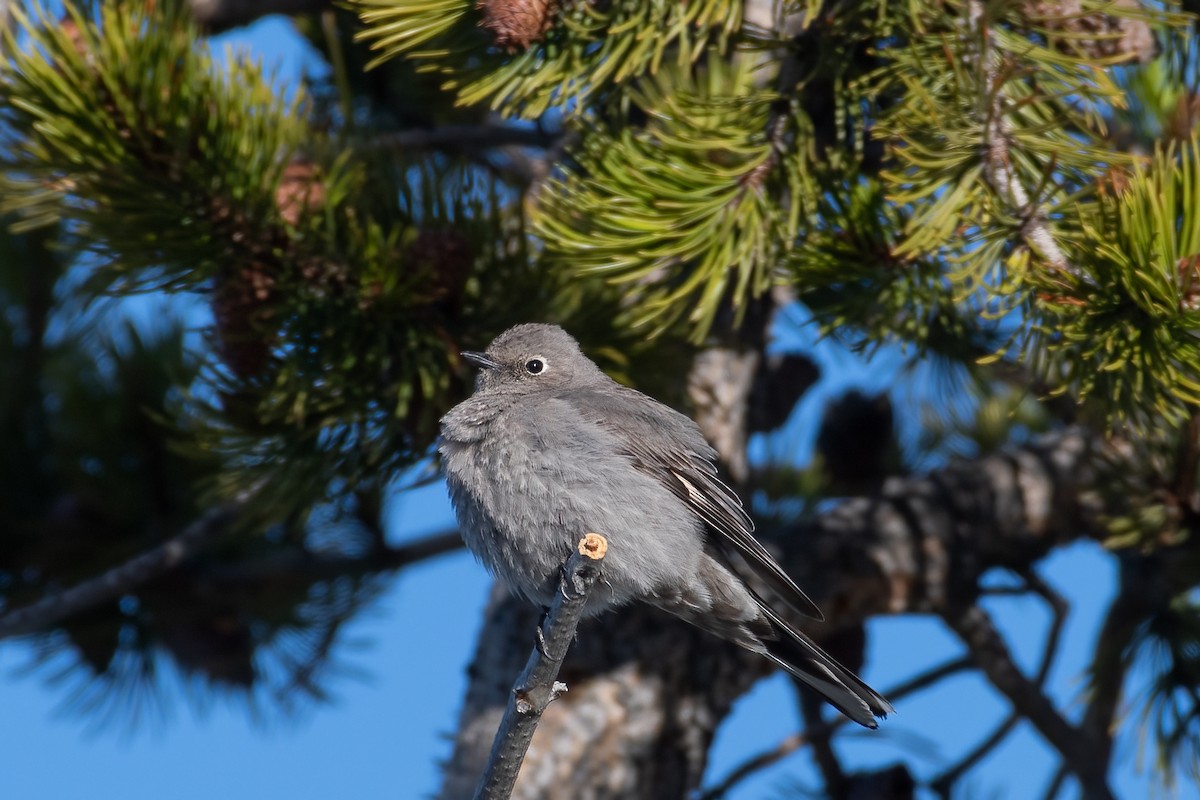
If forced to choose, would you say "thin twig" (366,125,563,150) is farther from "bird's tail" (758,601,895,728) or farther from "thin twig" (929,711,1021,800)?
"thin twig" (929,711,1021,800)

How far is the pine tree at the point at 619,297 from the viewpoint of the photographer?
9.14 ft

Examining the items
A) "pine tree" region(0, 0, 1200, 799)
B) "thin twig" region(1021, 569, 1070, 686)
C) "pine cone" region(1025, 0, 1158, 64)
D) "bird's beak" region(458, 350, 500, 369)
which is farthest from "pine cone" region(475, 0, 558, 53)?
"thin twig" region(1021, 569, 1070, 686)

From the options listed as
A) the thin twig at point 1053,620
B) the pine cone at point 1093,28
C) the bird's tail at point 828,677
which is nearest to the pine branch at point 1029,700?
the thin twig at point 1053,620

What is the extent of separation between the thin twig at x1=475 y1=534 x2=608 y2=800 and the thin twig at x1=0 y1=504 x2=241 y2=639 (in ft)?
5.43

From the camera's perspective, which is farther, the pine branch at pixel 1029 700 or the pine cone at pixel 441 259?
the pine branch at pixel 1029 700

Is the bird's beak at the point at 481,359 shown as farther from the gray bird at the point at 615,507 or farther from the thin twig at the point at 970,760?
the thin twig at the point at 970,760

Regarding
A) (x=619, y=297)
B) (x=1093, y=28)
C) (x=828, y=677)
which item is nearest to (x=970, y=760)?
(x=828, y=677)

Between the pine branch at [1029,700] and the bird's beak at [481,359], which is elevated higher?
the bird's beak at [481,359]

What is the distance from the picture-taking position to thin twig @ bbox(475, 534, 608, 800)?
2.31 meters

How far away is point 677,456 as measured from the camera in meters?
3.72

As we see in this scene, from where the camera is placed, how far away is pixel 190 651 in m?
4.52

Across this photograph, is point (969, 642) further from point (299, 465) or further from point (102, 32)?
point (102, 32)

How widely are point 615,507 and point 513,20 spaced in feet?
4.52

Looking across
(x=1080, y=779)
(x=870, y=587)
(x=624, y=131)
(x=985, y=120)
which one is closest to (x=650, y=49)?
(x=624, y=131)
